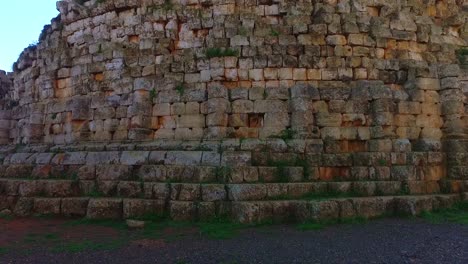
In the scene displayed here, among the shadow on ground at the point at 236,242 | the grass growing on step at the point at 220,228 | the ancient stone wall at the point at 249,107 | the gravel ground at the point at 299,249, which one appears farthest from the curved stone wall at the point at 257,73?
the gravel ground at the point at 299,249

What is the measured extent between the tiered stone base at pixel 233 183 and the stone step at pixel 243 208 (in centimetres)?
2

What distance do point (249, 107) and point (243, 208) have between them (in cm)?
306

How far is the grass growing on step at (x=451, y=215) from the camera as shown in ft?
31.7

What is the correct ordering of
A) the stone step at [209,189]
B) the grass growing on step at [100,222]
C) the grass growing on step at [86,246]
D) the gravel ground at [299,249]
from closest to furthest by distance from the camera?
the gravel ground at [299,249] < the grass growing on step at [86,246] < the grass growing on step at [100,222] < the stone step at [209,189]

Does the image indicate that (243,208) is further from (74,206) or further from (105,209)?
(74,206)

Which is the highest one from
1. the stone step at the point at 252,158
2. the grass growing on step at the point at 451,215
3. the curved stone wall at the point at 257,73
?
the curved stone wall at the point at 257,73

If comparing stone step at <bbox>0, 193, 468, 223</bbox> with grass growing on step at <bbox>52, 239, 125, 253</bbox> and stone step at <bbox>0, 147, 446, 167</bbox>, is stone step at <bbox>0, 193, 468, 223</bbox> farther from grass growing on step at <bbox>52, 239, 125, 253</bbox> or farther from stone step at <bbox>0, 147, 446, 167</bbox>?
grass growing on step at <bbox>52, 239, 125, 253</bbox>

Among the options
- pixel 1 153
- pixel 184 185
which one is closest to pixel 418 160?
pixel 184 185

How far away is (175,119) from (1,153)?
20.0 ft

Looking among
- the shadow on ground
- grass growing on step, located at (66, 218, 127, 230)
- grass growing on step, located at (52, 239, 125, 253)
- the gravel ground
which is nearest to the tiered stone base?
grass growing on step, located at (66, 218, 127, 230)

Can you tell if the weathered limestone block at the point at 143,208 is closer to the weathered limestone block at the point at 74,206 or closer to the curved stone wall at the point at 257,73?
the weathered limestone block at the point at 74,206

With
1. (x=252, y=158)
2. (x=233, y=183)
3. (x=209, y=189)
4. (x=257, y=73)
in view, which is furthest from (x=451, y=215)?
(x=257, y=73)

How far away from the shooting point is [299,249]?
7285 mm

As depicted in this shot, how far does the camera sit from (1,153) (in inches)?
525
